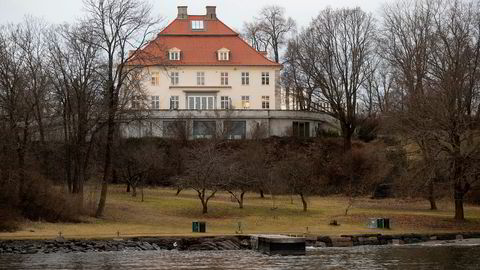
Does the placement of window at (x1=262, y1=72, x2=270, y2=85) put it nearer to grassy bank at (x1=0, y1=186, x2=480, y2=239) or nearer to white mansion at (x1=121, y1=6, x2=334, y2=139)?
white mansion at (x1=121, y1=6, x2=334, y2=139)

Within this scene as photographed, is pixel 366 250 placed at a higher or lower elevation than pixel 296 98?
lower

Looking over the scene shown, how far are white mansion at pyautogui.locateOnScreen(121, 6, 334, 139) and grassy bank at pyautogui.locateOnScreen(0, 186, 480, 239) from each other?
765 inches

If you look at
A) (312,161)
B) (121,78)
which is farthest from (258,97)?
(121,78)

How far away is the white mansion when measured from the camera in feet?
243

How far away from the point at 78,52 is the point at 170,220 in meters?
14.0

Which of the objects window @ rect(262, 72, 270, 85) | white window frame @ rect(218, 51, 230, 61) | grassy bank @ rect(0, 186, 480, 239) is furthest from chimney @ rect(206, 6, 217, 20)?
grassy bank @ rect(0, 186, 480, 239)

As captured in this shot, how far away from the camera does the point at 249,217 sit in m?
43.9

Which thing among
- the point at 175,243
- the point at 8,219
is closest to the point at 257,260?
the point at 175,243

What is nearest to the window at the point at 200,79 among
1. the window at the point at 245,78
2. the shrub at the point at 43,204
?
the window at the point at 245,78

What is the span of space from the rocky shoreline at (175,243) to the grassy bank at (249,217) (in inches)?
54.6

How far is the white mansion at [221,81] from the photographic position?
243 feet

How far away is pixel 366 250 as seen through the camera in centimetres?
3216

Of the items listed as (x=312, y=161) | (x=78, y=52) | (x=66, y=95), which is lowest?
(x=312, y=161)

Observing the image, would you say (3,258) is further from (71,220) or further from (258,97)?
(258,97)
